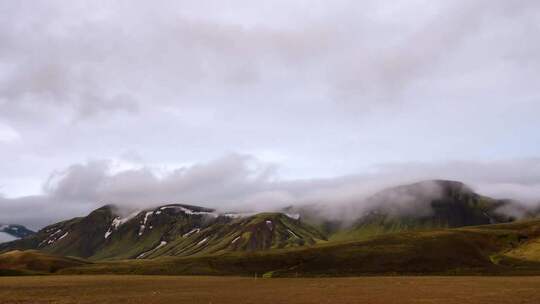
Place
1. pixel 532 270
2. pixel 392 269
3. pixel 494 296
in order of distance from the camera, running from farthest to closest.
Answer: pixel 392 269 → pixel 532 270 → pixel 494 296

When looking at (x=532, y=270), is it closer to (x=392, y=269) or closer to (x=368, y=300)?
(x=392, y=269)

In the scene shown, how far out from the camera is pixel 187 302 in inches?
Answer: 2758

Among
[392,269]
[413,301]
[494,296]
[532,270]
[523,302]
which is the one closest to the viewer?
[523,302]

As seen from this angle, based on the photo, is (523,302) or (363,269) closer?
(523,302)

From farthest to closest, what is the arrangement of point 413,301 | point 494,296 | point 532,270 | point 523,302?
1. point 532,270
2. point 494,296
3. point 413,301
4. point 523,302

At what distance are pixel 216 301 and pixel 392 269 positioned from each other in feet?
431

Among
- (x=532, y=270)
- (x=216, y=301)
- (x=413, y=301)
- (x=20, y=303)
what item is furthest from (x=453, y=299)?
(x=532, y=270)

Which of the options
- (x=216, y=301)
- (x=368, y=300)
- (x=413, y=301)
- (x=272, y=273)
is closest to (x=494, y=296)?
(x=413, y=301)

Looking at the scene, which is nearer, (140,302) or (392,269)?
(140,302)

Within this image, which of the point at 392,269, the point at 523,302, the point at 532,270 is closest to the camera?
the point at 523,302

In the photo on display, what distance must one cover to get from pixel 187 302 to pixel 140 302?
6635mm

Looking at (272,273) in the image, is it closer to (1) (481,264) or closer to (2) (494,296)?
(1) (481,264)

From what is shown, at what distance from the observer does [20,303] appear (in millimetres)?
69125

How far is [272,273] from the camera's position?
194 m
